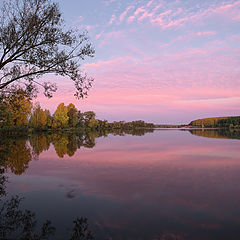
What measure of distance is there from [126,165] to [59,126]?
90275mm

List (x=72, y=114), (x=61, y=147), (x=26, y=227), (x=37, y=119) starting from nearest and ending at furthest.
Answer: (x=26, y=227) < (x=61, y=147) < (x=37, y=119) < (x=72, y=114)

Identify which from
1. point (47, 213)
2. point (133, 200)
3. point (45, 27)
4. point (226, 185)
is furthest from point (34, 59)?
point (226, 185)

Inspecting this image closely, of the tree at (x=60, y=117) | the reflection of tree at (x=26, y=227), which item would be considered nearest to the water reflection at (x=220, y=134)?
the reflection of tree at (x=26, y=227)

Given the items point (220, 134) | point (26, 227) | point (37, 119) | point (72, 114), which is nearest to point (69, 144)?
point (26, 227)

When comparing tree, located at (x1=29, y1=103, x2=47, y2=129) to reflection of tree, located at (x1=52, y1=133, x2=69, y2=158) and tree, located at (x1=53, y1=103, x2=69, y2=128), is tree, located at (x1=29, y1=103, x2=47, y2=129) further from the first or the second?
reflection of tree, located at (x1=52, y1=133, x2=69, y2=158)

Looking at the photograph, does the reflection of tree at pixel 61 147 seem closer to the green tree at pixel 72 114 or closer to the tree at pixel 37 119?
the tree at pixel 37 119

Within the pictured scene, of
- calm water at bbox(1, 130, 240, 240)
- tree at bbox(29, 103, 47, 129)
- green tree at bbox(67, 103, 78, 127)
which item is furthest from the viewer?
green tree at bbox(67, 103, 78, 127)

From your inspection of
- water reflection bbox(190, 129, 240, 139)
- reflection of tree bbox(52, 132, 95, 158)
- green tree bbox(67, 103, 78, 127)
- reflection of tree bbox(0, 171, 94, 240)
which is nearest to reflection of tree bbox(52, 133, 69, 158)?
reflection of tree bbox(52, 132, 95, 158)

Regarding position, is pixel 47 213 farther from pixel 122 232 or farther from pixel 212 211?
pixel 212 211

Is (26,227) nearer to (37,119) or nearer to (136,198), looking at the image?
(136,198)

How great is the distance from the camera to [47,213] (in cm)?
744

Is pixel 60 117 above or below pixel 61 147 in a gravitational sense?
above

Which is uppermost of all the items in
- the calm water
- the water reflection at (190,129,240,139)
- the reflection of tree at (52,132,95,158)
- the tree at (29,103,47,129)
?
the tree at (29,103,47,129)

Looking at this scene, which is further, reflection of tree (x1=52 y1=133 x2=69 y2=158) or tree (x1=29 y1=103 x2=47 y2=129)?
tree (x1=29 y1=103 x2=47 y2=129)
